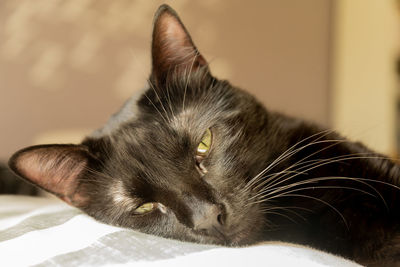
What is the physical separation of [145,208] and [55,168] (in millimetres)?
270

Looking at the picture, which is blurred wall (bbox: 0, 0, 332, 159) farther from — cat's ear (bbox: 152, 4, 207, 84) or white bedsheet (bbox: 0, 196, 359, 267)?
white bedsheet (bbox: 0, 196, 359, 267)

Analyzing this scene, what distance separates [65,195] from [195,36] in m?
2.28

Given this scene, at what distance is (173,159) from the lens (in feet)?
2.98

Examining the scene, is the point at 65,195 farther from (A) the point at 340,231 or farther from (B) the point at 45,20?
(B) the point at 45,20

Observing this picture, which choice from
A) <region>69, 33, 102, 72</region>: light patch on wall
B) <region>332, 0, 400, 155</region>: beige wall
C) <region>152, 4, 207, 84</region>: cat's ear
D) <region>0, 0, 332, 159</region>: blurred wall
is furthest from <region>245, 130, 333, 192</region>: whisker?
<region>332, 0, 400, 155</region>: beige wall

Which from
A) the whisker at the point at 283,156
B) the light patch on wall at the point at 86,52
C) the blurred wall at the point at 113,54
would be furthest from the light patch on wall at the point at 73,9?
the whisker at the point at 283,156

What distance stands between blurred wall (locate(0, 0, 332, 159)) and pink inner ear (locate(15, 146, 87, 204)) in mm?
1516

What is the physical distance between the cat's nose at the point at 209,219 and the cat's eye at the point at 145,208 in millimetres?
162

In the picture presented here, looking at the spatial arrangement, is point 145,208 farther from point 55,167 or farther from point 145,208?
point 55,167

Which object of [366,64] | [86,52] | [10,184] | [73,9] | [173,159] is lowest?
[10,184]

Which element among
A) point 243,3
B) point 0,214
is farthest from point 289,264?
point 243,3

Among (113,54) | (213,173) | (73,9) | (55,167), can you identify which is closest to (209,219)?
(213,173)

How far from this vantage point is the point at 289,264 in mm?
626

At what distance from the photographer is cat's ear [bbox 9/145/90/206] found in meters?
0.90
